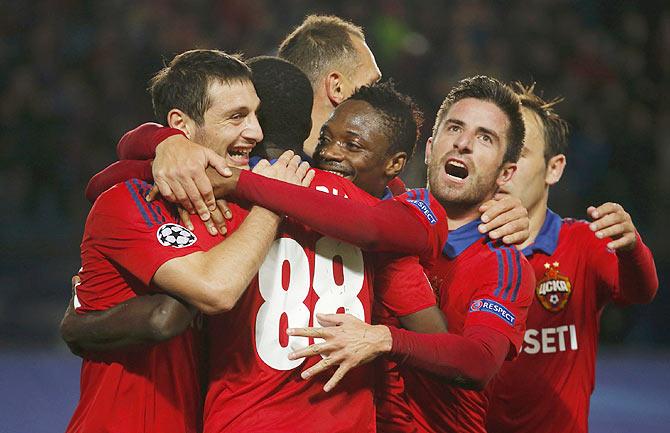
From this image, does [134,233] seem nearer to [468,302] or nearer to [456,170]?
[468,302]

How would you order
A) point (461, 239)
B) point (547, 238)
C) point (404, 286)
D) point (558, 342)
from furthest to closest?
1. point (547, 238)
2. point (558, 342)
3. point (461, 239)
4. point (404, 286)

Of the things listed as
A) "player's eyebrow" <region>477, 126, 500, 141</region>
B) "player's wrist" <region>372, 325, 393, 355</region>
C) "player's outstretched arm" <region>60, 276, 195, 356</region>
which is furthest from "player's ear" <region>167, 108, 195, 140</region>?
"player's eyebrow" <region>477, 126, 500, 141</region>

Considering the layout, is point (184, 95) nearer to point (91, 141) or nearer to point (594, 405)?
point (594, 405)

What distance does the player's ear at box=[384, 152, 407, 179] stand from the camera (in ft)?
11.3

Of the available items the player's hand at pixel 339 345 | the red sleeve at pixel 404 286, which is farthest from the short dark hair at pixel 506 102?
the player's hand at pixel 339 345

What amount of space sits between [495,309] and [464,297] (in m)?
0.23

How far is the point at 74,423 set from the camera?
318cm

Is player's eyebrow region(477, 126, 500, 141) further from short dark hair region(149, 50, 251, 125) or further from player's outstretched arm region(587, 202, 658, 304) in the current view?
short dark hair region(149, 50, 251, 125)

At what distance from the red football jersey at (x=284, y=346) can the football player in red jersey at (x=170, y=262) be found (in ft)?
0.44

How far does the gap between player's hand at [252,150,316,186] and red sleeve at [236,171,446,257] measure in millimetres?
57

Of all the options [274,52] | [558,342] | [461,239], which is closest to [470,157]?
[461,239]

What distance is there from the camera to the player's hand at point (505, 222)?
357 cm

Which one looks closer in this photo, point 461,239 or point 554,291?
point 461,239

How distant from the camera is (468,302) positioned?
3.52m
